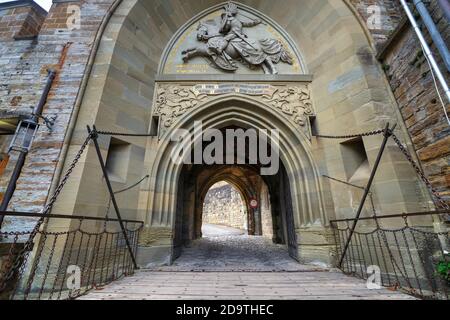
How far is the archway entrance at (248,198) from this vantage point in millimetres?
5555

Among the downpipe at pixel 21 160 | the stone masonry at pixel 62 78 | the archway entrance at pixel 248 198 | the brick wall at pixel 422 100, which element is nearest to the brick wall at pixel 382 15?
the stone masonry at pixel 62 78

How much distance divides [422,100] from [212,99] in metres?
3.37

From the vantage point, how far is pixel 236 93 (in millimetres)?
4246

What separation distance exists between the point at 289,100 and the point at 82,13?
4528 mm

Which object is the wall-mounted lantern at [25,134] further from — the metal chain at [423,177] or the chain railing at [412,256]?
the metal chain at [423,177]

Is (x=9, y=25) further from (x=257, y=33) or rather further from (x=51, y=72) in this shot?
(x=257, y=33)

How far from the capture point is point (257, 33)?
16.8 ft

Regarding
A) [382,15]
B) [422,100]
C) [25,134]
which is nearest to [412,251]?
[422,100]

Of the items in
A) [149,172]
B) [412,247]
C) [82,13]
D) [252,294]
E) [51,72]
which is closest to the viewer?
[252,294]

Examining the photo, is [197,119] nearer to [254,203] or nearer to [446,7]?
[446,7]

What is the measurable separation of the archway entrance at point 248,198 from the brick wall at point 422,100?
243 cm

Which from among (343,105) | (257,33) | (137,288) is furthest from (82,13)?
(343,105)

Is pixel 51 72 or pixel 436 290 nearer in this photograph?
pixel 436 290

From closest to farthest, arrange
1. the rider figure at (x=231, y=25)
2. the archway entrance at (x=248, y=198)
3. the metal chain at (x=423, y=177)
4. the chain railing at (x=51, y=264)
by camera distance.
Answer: the metal chain at (x=423, y=177) → the chain railing at (x=51, y=264) → the rider figure at (x=231, y=25) → the archway entrance at (x=248, y=198)
